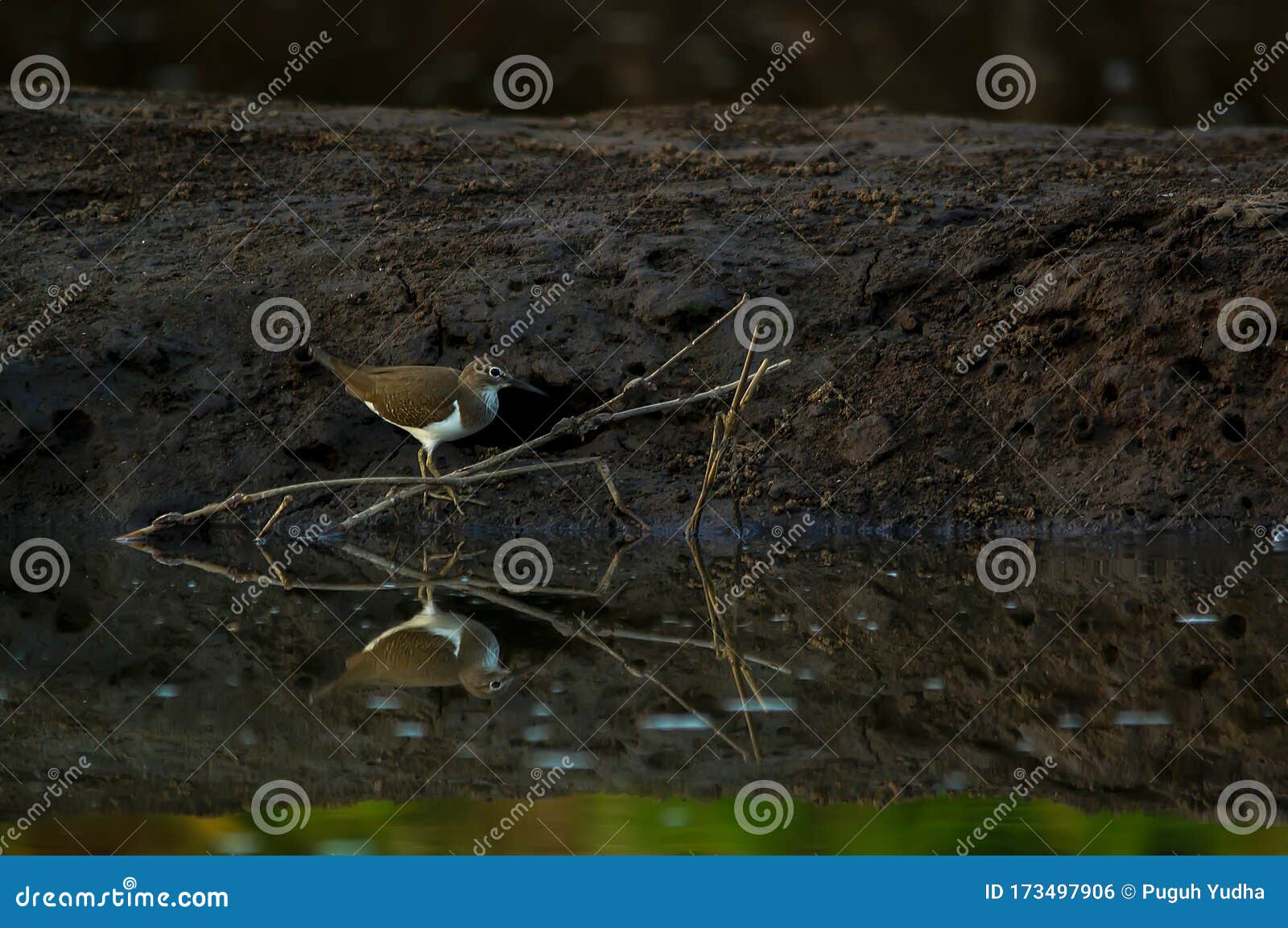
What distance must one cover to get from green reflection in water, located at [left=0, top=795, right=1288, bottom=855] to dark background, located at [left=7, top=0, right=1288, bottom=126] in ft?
39.4

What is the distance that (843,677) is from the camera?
667 cm

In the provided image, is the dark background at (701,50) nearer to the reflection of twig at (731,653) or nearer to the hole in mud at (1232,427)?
the hole in mud at (1232,427)

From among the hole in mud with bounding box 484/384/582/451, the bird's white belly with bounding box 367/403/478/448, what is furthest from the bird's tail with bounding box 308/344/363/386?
the hole in mud with bounding box 484/384/582/451

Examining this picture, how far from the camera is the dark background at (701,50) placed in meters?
16.1

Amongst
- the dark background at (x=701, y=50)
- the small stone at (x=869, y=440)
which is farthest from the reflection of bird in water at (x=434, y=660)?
the dark background at (x=701, y=50)

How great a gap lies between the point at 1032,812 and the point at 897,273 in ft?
21.3

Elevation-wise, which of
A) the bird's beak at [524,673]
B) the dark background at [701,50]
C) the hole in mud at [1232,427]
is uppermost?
the dark background at [701,50]

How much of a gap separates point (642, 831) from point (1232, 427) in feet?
→ 21.7

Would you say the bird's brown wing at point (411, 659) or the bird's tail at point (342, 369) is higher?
the bird's tail at point (342, 369)

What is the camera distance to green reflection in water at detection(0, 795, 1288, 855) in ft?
15.8

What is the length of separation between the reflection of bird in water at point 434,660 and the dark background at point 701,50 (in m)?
9.63

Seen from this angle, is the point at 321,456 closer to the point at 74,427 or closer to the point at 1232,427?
the point at 74,427
